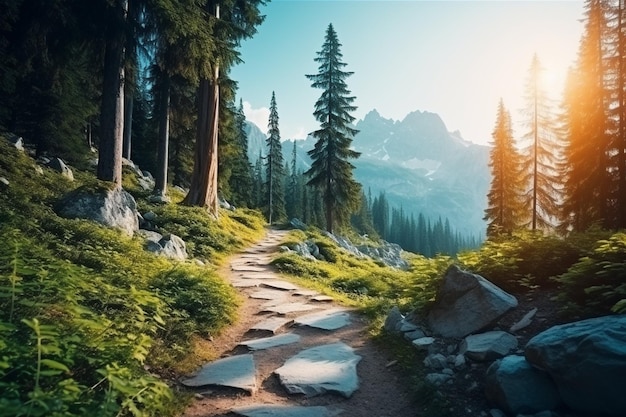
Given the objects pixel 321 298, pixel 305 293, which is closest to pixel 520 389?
pixel 321 298

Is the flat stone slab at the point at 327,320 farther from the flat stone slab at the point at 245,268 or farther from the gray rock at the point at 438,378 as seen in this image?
the flat stone slab at the point at 245,268

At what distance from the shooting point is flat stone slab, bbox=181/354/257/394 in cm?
452

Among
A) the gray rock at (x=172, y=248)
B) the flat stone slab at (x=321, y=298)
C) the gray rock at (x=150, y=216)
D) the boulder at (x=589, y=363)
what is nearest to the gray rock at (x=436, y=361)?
the boulder at (x=589, y=363)

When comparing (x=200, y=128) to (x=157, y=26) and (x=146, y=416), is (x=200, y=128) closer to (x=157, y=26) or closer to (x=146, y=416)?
(x=157, y=26)

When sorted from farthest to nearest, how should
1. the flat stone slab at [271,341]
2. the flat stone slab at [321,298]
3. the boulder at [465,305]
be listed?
the flat stone slab at [321,298]
the flat stone slab at [271,341]
the boulder at [465,305]

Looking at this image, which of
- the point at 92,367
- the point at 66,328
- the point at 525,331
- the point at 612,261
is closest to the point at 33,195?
the point at 66,328

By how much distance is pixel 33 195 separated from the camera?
30.2 feet

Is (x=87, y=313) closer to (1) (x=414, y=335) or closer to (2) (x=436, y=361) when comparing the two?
(2) (x=436, y=361)

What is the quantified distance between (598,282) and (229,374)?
467cm

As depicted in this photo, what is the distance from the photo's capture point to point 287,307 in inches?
319

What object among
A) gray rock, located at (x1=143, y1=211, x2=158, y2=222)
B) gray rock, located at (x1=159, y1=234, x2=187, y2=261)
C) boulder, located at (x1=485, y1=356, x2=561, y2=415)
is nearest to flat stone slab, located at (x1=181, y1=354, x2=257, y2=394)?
boulder, located at (x1=485, y1=356, x2=561, y2=415)

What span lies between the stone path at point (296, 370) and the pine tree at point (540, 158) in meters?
20.8

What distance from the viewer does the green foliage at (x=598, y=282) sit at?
169 inches

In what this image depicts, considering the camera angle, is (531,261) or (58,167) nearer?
(531,261)
